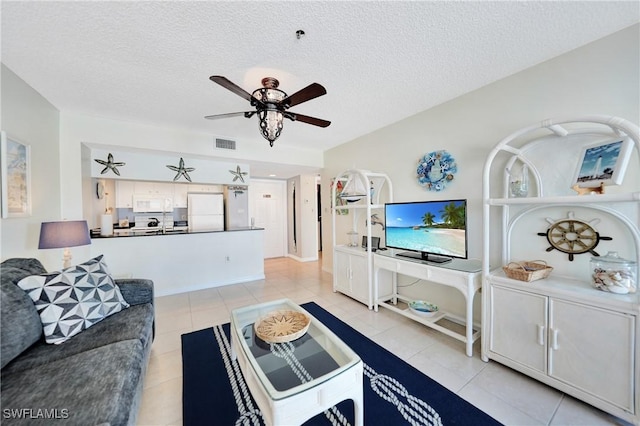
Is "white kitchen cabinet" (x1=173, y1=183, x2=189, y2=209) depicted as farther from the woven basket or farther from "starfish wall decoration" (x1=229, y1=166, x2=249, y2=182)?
the woven basket

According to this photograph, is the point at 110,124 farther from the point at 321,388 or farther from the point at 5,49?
the point at 321,388

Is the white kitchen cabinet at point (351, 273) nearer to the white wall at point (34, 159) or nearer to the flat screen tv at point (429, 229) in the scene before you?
the flat screen tv at point (429, 229)

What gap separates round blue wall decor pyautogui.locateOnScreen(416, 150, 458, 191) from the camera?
2.61 meters

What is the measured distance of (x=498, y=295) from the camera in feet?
6.13

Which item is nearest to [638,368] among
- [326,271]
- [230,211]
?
[326,271]

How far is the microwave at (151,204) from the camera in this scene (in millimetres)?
4797

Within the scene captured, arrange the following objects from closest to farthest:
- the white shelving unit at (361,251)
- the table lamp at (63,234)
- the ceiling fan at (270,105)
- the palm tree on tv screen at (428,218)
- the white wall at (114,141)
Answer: the ceiling fan at (270,105) < the table lamp at (63,234) < the palm tree on tv screen at (428,218) < the white wall at (114,141) < the white shelving unit at (361,251)

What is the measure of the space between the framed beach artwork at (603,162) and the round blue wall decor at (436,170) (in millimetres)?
989

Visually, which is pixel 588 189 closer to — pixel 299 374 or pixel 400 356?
pixel 400 356

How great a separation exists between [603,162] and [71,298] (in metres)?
3.74

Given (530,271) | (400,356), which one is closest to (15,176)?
(400,356)

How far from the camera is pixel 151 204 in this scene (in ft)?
16.0

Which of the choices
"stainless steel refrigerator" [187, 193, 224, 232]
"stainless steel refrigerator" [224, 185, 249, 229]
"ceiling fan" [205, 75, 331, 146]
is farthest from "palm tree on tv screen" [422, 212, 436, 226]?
"stainless steel refrigerator" [187, 193, 224, 232]

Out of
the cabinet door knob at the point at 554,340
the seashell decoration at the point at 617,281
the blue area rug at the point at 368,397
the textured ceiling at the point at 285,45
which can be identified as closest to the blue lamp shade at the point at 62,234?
the textured ceiling at the point at 285,45
